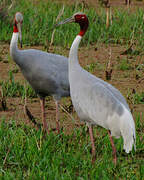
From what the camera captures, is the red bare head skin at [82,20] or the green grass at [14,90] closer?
the red bare head skin at [82,20]

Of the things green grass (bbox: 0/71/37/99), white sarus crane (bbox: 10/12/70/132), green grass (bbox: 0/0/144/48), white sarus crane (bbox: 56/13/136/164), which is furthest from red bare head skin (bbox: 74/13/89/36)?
green grass (bbox: 0/0/144/48)

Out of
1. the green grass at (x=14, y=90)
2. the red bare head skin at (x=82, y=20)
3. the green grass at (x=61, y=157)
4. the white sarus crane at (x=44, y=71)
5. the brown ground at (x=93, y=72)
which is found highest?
the red bare head skin at (x=82, y=20)

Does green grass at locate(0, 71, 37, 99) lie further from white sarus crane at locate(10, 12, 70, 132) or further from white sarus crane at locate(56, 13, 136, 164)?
white sarus crane at locate(56, 13, 136, 164)

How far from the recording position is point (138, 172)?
404cm

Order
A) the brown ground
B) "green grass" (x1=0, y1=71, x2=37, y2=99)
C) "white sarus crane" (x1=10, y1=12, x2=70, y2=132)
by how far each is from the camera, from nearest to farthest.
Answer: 1. "white sarus crane" (x1=10, y1=12, x2=70, y2=132)
2. the brown ground
3. "green grass" (x1=0, y1=71, x2=37, y2=99)

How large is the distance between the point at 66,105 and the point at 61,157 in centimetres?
183

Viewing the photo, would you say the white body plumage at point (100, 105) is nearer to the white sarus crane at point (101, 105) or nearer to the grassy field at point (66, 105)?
the white sarus crane at point (101, 105)

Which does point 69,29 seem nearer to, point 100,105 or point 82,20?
point 82,20

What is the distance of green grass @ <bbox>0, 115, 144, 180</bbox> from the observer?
3.98 meters

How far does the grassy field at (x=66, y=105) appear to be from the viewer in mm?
4113

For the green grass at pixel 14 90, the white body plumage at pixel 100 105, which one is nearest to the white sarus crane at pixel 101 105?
the white body plumage at pixel 100 105

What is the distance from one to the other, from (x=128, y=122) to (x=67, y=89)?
57.0 inches

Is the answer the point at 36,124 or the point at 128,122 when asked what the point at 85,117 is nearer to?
the point at 128,122

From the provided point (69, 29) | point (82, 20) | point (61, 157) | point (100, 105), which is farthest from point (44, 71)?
point (69, 29)
